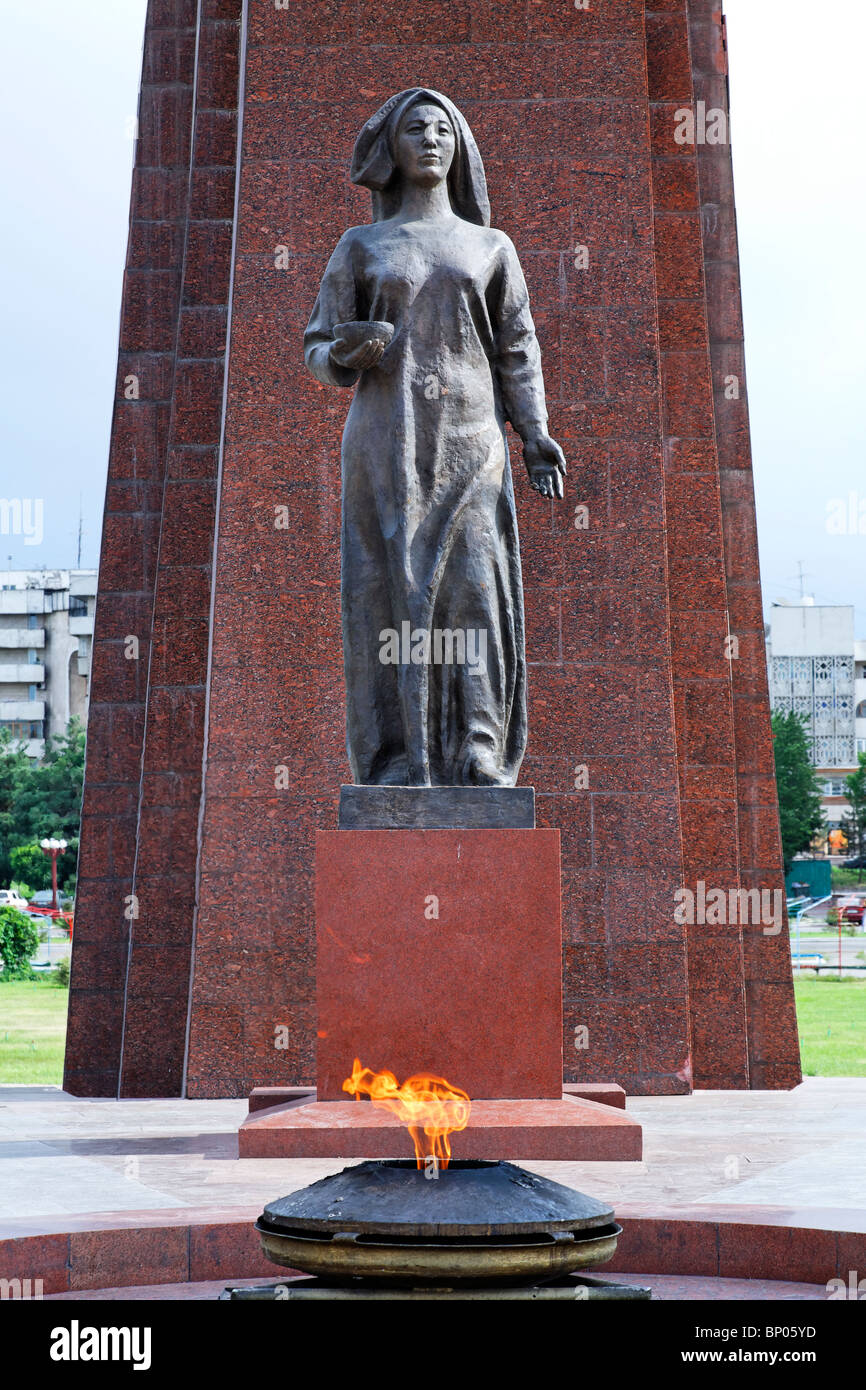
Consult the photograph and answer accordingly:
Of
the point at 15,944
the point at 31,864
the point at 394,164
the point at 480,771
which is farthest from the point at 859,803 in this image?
the point at 480,771

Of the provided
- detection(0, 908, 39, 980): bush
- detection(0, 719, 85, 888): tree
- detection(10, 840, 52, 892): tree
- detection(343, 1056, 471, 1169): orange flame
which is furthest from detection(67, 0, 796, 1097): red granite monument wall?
detection(0, 719, 85, 888): tree

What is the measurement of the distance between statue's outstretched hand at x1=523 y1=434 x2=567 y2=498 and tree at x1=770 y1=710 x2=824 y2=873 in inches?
1680

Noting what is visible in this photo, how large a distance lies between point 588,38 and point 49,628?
292 feet

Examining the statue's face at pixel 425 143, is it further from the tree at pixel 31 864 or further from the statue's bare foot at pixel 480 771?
the tree at pixel 31 864

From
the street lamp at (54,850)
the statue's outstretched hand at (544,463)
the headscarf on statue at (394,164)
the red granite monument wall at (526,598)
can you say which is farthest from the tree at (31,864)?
the statue's outstretched hand at (544,463)

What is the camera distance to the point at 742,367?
41.4 feet

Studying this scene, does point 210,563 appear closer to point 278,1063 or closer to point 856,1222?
point 278,1063

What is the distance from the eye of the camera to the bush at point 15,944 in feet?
85.3

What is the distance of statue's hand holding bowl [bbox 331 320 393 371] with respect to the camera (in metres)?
7.62

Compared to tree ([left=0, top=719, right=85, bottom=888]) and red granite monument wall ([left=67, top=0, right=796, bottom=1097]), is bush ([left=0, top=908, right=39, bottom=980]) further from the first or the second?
tree ([left=0, top=719, right=85, bottom=888])

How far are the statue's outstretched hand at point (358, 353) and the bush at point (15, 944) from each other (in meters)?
19.6

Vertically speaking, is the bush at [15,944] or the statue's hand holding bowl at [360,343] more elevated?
the statue's hand holding bowl at [360,343]

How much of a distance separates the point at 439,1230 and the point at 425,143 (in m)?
5.35

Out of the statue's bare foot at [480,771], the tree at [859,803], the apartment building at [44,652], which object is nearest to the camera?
the statue's bare foot at [480,771]
